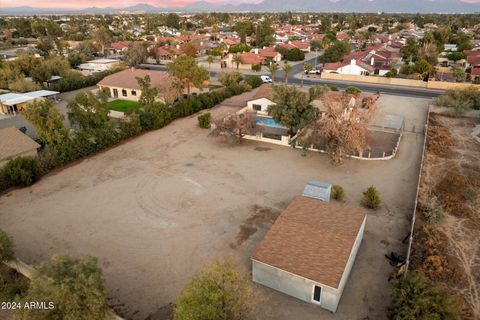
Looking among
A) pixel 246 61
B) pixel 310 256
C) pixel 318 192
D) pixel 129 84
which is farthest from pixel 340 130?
pixel 246 61

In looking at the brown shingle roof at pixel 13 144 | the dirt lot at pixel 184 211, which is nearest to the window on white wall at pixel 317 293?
the dirt lot at pixel 184 211

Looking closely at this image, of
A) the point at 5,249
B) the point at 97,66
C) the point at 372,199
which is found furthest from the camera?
the point at 97,66

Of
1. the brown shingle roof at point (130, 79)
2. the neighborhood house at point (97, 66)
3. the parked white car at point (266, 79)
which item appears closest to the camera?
the brown shingle roof at point (130, 79)

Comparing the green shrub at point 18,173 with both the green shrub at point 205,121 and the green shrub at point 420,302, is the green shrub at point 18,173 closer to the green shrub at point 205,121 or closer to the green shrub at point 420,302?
the green shrub at point 205,121

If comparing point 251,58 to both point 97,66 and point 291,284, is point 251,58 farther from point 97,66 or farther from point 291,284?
point 291,284

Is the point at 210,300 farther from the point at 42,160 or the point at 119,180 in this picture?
the point at 42,160

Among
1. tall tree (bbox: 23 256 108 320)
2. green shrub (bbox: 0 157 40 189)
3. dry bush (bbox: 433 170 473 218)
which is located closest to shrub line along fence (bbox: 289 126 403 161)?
dry bush (bbox: 433 170 473 218)
